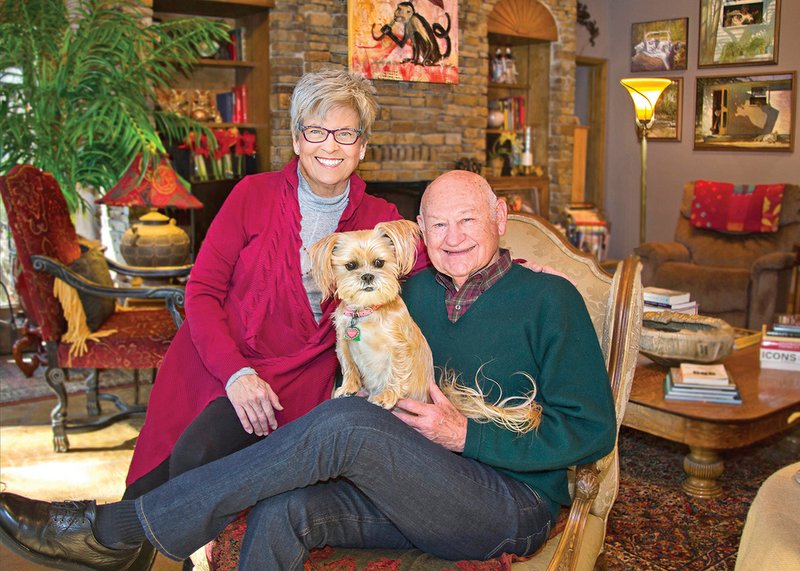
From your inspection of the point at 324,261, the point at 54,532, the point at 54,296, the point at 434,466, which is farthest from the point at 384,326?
the point at 54,296

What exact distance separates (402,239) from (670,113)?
23.4ft

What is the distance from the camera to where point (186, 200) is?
3996mm

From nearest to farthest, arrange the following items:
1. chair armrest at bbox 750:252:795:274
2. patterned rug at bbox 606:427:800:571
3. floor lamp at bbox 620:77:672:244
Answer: patterned rug at bbox 606:427:800:571 → chair armrest at bbox 750:252:795:274 → floor lamp at bbox 620:77:672:244

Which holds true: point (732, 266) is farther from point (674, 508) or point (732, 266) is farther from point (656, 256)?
point (674, 508)

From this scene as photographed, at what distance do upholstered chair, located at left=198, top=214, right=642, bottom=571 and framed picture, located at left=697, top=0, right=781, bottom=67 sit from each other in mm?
6117

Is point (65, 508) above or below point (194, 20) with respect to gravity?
below

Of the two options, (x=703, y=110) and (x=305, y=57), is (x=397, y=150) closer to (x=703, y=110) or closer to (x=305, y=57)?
(x=305, y=57)

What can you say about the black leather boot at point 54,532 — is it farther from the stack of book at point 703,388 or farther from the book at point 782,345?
the book at point 782,345

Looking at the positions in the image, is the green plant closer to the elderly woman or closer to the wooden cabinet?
the wooden cabinet

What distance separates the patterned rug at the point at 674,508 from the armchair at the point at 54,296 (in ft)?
6.24

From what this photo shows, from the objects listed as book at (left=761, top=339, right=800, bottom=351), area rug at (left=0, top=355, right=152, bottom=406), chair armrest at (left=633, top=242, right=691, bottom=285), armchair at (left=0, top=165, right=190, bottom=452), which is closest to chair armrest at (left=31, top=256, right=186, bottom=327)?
armchair at (left=0, top=165, right=190, bottom=452)

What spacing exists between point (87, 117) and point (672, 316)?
289 cm

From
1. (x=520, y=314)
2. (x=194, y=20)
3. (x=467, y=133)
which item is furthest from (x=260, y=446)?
(x=467, y=133)

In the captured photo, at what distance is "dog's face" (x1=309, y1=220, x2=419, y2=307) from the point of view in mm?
1711
